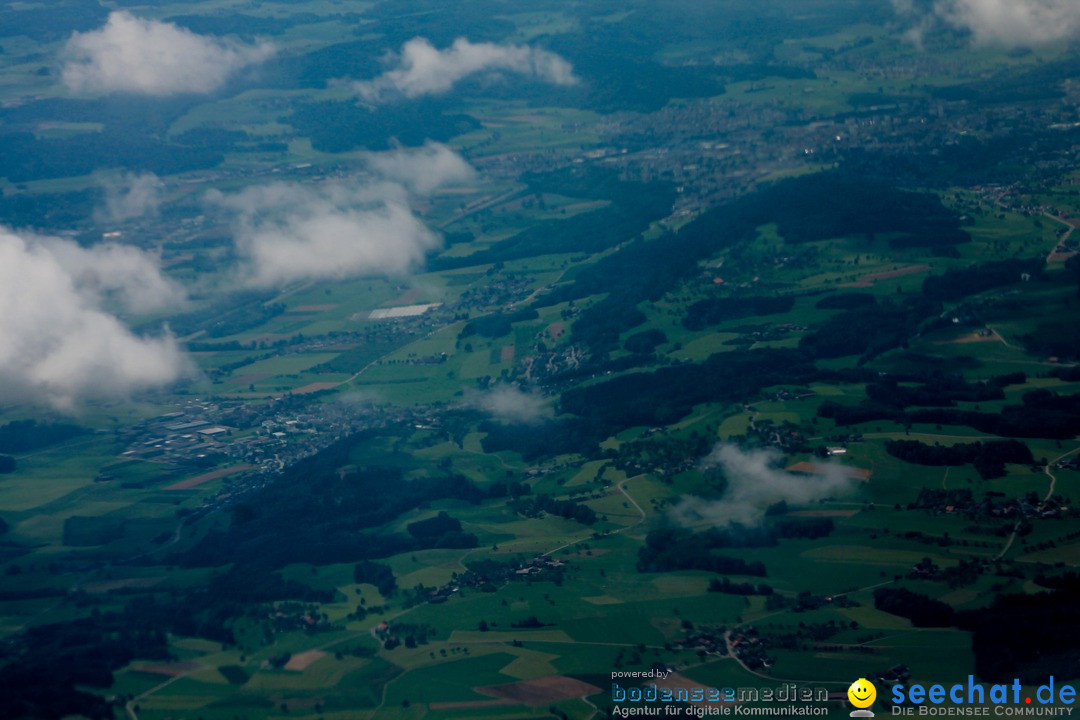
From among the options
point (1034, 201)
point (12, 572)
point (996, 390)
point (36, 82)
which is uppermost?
point (36, 82)

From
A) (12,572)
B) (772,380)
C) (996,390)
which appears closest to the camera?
(12,572)

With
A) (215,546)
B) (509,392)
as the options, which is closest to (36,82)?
(509,392)

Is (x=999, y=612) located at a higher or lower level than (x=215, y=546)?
lower

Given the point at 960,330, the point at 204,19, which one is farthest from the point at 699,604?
the point at 204,19

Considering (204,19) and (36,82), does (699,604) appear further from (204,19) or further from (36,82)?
(204,19)

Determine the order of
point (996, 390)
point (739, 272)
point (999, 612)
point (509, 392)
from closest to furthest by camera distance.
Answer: point (999, 612) < point (996, 390) < point (509, 392) < point (739, 272)

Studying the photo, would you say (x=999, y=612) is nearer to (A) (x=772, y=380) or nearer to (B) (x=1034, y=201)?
(A) (x=772, y=380)

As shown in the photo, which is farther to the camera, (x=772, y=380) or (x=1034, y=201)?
(x=1034, y=201)
